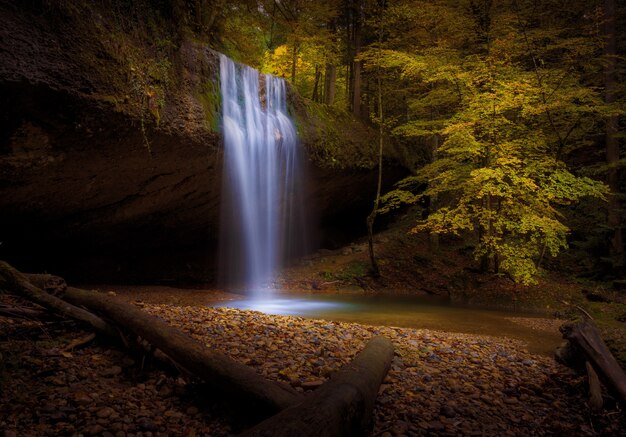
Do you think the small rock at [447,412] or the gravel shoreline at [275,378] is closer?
the gravel shoreline at [275,378]

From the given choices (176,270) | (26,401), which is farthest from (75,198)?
(26,401)

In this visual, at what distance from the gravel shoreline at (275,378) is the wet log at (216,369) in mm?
191

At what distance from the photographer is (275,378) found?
3.34 metres

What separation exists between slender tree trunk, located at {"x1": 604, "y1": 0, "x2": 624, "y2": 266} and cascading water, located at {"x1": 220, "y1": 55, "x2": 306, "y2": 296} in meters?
10.1

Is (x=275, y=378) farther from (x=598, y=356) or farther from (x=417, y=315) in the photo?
(x=417, y=315)

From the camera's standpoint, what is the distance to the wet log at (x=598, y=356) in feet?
11.3

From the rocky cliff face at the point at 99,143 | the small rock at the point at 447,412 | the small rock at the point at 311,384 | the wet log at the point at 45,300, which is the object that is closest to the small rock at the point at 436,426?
the small rock at the point at 447,412

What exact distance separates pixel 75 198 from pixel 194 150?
284cm

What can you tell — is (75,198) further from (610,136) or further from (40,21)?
(610,136)

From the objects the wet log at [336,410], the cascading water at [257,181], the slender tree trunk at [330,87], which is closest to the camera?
the wet log at [336,410]

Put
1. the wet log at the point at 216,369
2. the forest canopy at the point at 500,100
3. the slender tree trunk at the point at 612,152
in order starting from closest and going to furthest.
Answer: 1. the wet log at the point at 216,369
2. the forest canopy at the point at 500,100
3. the slender tree trunk at the point at 612,152

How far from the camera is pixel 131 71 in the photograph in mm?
6859

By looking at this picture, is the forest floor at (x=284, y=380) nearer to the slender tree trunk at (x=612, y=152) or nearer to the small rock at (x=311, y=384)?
the small rock at (x=311, y=384)

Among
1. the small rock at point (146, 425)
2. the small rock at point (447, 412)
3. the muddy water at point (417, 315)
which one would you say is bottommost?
the muddy water at point (417, 315)
